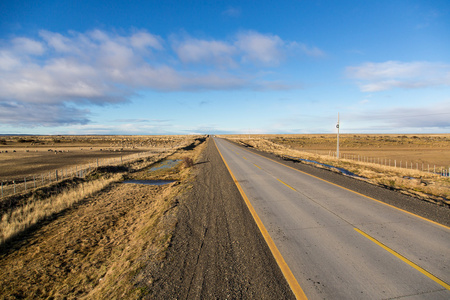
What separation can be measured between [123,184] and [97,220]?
7.03 meters

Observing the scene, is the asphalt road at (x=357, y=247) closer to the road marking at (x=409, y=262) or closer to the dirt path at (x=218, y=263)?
the road marking at (x=409, y=262)

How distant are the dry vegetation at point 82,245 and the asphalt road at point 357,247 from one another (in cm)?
302

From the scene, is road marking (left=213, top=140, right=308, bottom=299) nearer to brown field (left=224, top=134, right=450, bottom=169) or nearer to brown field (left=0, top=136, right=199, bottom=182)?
brown field (left=0, top=136, right=199, bottom=182)

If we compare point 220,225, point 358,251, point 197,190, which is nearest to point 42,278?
point 220,225

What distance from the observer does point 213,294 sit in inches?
142

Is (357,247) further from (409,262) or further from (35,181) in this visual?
(35,181)

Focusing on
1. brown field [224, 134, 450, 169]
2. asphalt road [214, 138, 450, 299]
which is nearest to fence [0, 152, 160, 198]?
asphalt road [214, 138, 450, 299]

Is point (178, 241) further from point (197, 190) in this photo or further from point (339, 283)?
point (197, 190)

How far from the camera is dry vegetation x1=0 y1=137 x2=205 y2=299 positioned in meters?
5.00

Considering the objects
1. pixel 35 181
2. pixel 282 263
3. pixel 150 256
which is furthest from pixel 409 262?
pixel 35 181

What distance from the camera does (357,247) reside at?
4910 mm

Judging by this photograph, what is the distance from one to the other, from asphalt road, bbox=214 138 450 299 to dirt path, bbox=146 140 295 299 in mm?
487

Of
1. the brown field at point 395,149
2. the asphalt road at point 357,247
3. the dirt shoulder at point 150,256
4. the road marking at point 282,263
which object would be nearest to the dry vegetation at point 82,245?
the dirt shoulder at point 150,256

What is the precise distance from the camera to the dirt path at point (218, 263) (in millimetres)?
3672
